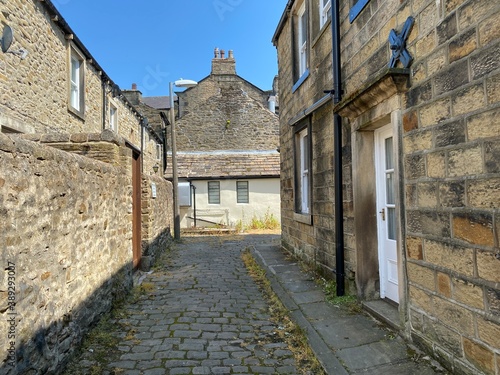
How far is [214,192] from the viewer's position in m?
18.4

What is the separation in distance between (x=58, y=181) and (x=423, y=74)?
343 cm

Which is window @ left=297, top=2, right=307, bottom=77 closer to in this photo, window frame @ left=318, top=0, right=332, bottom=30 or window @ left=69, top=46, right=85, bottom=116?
window frame @ left=318, top=0, right=332, bottom=30

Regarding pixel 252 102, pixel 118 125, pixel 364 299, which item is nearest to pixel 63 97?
pixel 118 125

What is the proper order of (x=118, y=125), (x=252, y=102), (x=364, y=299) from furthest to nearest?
1. (x=252, y=102)
2. (x=118, y=125)
3. (x=364, y=299)

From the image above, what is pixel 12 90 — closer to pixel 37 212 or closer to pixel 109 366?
pixel 37 212

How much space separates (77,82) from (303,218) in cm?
749

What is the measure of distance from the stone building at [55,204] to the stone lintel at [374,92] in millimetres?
3190

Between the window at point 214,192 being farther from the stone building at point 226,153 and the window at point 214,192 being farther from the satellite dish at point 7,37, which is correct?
the satellite dish at point 7,37

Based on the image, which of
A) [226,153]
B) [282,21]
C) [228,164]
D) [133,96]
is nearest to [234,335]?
[282,21]

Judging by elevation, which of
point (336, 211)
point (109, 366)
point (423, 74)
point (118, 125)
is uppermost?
point (118, 125)

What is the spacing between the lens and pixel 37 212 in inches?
113

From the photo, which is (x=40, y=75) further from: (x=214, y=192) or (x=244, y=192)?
(x=244, y=192)

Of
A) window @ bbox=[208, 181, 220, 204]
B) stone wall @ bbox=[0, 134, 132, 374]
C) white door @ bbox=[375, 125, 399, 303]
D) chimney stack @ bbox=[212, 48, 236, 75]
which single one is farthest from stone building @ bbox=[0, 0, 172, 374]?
chimney stack @ bbox=[212, 48, 236, 75]

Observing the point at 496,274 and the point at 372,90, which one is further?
the point at 372,90
